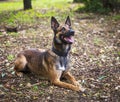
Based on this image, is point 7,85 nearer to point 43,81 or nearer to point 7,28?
point 43,81

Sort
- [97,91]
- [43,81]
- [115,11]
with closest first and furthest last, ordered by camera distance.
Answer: [97,91] < [43,81] < [115,11]

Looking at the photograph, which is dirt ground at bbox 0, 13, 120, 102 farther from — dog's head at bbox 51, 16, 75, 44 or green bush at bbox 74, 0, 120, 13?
green bush at bbox 74, 0, 120, 13

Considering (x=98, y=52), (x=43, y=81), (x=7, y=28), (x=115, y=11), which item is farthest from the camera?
(x=115, y=11)

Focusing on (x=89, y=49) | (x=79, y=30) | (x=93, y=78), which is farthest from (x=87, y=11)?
(x=93, y=78)

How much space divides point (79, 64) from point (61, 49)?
66.8 inches

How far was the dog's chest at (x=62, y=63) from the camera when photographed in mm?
6774

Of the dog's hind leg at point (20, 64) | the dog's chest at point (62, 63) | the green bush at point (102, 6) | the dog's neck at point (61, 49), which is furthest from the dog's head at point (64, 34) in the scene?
the green bush at point (102, 6)

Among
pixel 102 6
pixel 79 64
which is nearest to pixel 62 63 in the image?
pixel 79 64

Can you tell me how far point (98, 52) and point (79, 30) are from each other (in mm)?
2630

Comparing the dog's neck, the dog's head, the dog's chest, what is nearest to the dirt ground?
the dog's chest

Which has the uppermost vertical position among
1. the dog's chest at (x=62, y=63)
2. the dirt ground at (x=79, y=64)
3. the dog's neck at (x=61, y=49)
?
the dog's neck at (x=61, y=49)

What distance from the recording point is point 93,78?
24.0 feet

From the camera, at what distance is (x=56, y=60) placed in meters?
6.76

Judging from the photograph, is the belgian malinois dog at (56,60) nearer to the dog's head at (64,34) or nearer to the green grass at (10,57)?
the dog's head at (64,34)
